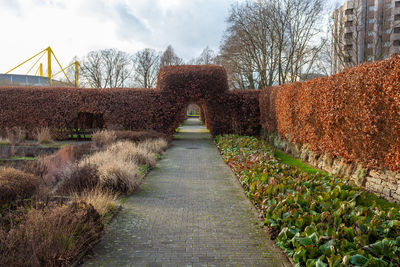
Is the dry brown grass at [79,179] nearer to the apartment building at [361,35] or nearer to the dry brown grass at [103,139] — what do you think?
the dry brown grass at [103,139]

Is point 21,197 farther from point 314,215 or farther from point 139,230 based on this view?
point 314,215

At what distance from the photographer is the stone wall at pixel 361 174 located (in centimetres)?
628

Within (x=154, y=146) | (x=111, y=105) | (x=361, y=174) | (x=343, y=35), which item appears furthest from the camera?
(x=343, y=35)

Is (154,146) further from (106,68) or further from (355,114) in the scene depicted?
(106,68)

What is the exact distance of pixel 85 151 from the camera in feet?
37.0

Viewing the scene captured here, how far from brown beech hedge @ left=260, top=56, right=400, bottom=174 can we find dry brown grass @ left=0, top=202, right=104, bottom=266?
5.90 m

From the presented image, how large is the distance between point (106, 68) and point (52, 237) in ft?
171

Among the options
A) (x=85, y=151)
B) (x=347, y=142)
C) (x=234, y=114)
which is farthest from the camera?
(x=234, y=114)

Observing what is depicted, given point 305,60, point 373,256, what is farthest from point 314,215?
point 305,60

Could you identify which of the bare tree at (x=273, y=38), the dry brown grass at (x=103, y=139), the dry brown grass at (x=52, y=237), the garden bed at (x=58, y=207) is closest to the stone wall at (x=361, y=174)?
the garden bed at (x=58, y=207)

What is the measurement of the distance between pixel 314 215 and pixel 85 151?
30.3 feet

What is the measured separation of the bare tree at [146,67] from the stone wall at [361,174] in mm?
43055

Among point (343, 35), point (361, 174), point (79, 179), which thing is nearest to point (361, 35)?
point (343, 35)

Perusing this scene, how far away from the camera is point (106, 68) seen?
51.8 meters
